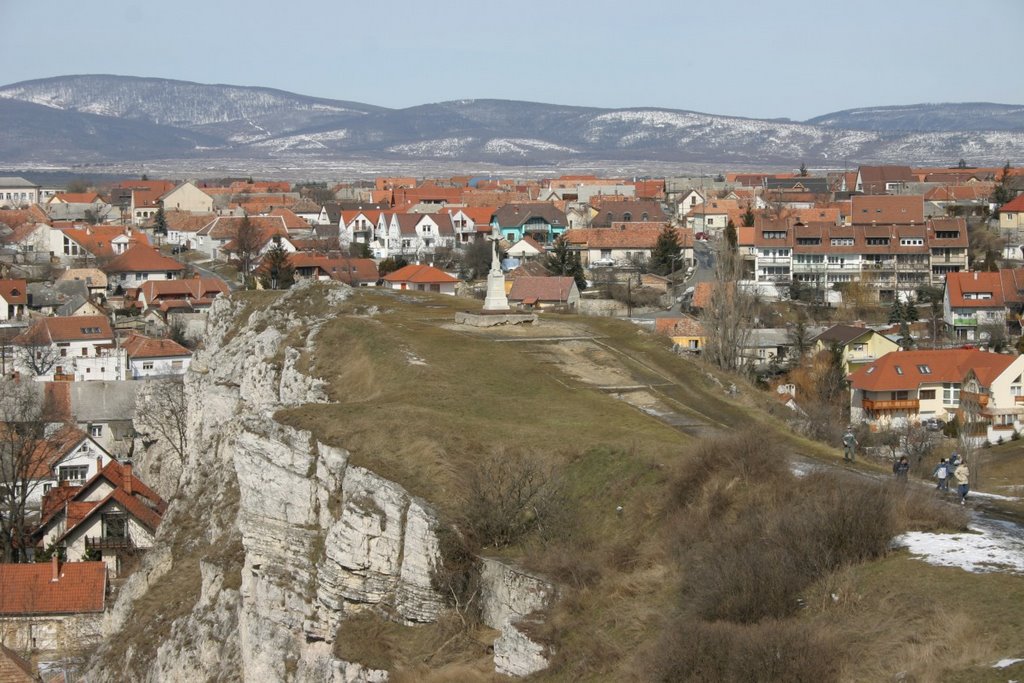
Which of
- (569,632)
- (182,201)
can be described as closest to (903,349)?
(569,632)

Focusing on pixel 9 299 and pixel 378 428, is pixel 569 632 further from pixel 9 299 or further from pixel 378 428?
pixel 9 299

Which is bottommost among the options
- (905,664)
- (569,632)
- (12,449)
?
(12,449)

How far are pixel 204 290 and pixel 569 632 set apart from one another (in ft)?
185

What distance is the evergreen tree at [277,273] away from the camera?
6575cm

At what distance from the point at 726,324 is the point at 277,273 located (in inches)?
1056

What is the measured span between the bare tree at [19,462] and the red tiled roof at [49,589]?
4.35 m

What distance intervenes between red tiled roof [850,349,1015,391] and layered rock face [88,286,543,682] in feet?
68.0

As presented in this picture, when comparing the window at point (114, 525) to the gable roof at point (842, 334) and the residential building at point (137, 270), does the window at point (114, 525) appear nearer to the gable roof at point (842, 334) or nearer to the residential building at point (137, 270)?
the gable roof at point (842, 334)

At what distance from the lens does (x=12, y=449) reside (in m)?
42.9

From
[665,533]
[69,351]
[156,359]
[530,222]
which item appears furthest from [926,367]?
[530,222]

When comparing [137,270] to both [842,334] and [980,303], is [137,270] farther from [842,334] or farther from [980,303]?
[980,303]

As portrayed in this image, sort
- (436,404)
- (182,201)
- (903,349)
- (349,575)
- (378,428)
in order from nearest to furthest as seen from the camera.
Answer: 1. (349,575)
2. (378,428)
3. (436,404)
4. (903,349)
5. (182,201)

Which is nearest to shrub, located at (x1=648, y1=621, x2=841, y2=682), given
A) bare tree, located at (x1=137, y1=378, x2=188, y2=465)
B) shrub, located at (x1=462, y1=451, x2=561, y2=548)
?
shrub, located at (x1=462, y1=451, x2=561, y2=548)

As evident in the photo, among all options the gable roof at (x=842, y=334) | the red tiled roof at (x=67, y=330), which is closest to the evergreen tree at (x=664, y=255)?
the gable roof at (x=842, y=334)
